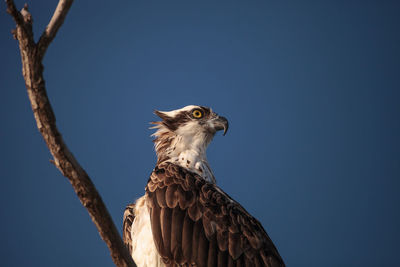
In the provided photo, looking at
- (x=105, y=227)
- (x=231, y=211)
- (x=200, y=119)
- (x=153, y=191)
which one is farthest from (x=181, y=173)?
(x=105, y=227)

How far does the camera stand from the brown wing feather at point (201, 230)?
3227 millimetres

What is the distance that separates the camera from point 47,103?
2.01m

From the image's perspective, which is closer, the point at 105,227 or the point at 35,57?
the point at 35,57

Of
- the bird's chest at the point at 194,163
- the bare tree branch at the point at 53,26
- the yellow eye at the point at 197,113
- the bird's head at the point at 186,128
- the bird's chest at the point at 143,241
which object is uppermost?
the bare tree branch at the point at 53,26

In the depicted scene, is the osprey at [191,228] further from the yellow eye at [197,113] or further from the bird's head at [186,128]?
the yellow eye at [197,113]

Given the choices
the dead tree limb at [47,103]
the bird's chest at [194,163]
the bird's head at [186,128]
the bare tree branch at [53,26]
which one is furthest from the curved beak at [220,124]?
the bare tree branch at [53,26]

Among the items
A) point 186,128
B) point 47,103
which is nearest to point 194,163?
point 186,128

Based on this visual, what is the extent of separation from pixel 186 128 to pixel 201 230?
4.57 ft

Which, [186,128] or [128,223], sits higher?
[186,128]

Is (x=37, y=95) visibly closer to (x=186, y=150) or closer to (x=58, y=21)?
(x=58, y=21)

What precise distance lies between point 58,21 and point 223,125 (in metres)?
2.58

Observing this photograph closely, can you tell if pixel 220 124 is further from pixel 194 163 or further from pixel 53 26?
pixel 53 26

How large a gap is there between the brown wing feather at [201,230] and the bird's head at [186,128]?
2.88 feet

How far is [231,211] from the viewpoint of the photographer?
11.1 ft
